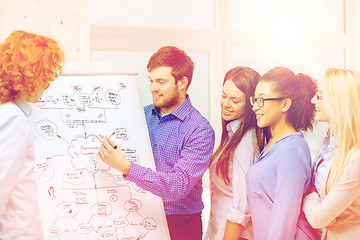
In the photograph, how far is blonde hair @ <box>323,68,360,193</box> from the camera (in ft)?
5.52

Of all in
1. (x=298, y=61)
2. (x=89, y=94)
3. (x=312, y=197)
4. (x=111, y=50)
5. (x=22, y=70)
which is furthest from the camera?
(x=298, y=61)

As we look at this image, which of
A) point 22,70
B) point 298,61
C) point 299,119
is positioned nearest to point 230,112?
point 299,119

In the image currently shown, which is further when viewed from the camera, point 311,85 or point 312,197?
point 311,85

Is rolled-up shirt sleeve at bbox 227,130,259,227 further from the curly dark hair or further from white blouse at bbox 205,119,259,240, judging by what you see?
the curly dark hair

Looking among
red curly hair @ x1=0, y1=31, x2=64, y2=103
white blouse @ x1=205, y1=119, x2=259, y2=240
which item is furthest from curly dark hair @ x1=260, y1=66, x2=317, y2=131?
red curly hair @ x1=0, y1=31, x2=64, y2=103

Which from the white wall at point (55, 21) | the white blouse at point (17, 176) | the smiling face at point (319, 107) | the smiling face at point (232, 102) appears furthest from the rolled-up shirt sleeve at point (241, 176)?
the white wall at point (55, 21)

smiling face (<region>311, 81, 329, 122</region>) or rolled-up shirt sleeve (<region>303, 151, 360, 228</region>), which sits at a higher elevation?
smiling face (<region>311, 81, 329, 122</region>)

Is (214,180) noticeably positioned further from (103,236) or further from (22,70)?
(22,70)

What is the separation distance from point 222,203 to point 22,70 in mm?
1056

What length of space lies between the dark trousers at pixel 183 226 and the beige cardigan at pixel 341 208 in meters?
0.55

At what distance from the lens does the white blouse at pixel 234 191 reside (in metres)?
1.91

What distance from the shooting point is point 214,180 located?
201 centimetres

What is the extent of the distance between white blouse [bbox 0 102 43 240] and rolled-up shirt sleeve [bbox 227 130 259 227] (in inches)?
33.1

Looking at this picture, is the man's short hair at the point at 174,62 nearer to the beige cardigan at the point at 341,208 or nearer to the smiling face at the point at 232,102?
the smiling face at the point at 232,102
